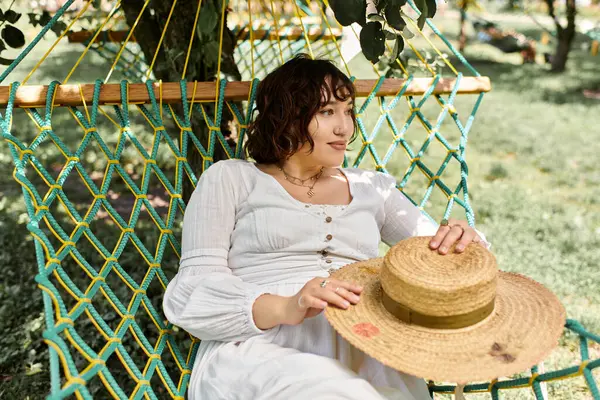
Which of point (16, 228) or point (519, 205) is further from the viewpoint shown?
point (519, 205)

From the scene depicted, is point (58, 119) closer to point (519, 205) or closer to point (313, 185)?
point (519, 205)

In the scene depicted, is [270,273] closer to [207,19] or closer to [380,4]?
[380,4]

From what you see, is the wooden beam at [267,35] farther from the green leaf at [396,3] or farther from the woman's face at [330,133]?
the green leaf at [396,3]

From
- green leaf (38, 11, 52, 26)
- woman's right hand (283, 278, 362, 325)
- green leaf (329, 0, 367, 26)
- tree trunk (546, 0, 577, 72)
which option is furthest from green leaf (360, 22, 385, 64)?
tree trunk (546, 0, 577, 72)

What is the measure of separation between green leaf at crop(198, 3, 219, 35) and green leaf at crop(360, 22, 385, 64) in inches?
26.9

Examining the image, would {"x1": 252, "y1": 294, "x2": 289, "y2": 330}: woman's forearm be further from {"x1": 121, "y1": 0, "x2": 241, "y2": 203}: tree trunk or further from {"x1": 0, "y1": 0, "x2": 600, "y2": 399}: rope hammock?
{"x1": 121, "y1": 0, "x2": 241, "y2": 203}: tree trunk

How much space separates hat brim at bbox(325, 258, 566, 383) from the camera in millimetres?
1364

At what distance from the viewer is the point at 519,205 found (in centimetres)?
422

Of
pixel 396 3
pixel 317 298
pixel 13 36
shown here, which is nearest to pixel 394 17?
pixel 396 3

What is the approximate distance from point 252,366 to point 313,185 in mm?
696

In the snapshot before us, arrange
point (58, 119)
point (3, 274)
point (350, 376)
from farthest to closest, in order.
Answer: point (58, 119) < point (3, 274) < point (350, 376)

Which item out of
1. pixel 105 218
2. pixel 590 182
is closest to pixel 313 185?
pixel 105 218

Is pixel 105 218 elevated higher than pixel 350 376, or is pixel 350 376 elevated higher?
pixel 350 376

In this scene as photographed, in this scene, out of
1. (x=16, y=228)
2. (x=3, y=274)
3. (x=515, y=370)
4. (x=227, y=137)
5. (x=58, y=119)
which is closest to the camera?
(x=515, y=370)
